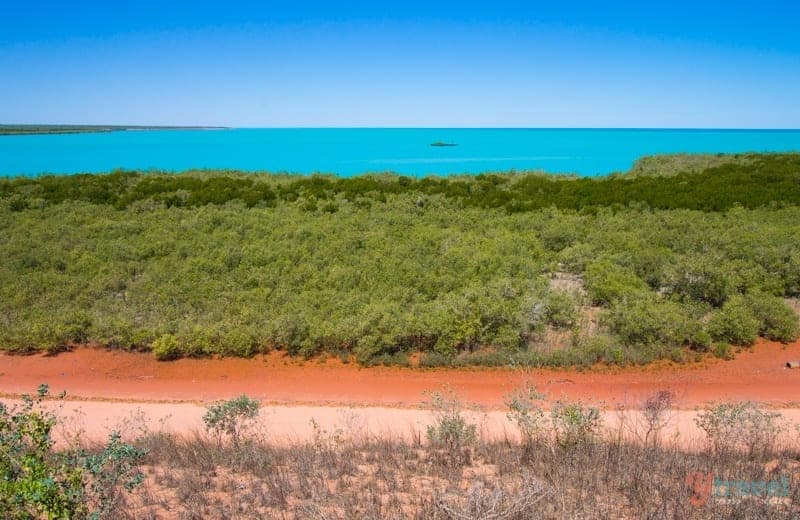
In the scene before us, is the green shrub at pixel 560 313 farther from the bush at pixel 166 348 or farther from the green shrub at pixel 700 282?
the bush at pixel 166 348

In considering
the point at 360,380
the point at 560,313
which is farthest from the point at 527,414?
the point at 560,313

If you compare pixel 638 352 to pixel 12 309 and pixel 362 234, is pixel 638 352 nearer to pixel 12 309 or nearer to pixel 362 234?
pixel 362 234

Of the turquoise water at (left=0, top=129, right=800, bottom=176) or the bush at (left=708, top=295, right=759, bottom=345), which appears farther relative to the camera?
the turquoise water at (left=0, top=129, right=800, bottom=176)

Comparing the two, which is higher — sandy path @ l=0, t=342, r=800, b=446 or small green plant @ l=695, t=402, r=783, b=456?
small green plant @ l=695, t=402, r=783, b=456

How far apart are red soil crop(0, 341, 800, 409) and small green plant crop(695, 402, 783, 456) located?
4.77 ft

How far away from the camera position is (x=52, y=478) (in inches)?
171

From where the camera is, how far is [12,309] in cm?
1270

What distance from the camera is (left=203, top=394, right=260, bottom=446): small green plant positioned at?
7016mm

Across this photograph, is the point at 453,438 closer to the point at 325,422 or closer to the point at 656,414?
the point at 325,422

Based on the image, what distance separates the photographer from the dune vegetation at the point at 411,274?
10.8 metres

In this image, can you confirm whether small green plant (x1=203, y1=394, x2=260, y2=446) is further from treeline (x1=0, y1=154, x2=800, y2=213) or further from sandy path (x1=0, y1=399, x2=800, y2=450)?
treeline (x1=0, y1=154, x2=800, y2=213)

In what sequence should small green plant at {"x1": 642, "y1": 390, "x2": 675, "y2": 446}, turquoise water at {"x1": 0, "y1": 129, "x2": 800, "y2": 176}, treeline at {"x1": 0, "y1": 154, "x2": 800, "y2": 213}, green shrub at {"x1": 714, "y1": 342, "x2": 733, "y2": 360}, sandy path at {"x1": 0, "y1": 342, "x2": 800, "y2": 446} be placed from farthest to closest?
turquoise water at {"x1": 0, "y1": 129, "x2": 800, "y2": 176}, treeline at {"x1": 0, "y1": 154, "x2": 800, "y2": 213}, green shrub at {"x1": 714, "y1": 342, "x2": 733, "y2": 360}, sandy path at {"x1": 0, "y1": 342, "x2": 800, "y2": 446}, small green plant at {"x1": 642, "y1": 390, "x2": 675, "y2": 446}

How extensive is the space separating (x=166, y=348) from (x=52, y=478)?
6.53 meters

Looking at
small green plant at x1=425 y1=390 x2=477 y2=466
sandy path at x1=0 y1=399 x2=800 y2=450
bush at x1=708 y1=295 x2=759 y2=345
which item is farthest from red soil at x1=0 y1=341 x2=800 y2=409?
small green plant at x1=425 y1=390 x2=477 y2=466
